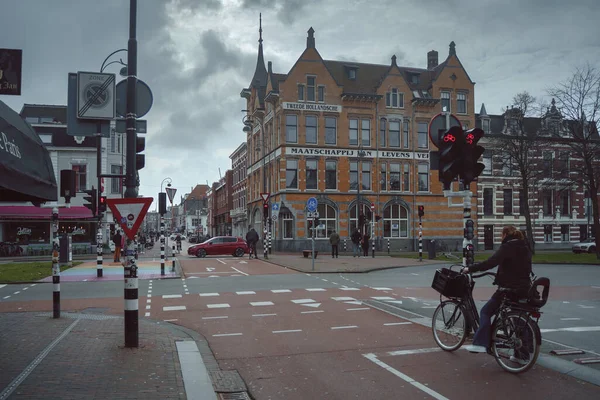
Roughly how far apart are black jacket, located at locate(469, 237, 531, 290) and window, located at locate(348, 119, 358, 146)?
3883 centimetres

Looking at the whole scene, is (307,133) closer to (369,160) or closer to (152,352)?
(369,160)

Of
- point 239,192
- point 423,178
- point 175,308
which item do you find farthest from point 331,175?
point 175,308

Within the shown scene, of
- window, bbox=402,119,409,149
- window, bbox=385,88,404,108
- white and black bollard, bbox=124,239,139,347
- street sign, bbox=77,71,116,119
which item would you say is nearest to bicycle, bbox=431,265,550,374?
white and black bollard, bbox=124,239,139,347

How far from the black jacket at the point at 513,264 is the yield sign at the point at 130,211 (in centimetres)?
488

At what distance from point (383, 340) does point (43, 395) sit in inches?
195

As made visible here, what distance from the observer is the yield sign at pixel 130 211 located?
767 cm

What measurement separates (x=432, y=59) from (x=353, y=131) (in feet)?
51.9

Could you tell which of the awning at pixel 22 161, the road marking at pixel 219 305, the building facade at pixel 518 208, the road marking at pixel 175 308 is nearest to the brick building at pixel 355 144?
the building facade at pixel 518 208

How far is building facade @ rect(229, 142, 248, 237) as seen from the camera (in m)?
62.2

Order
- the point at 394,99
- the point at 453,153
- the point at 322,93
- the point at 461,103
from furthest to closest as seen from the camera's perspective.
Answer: the point at 461,103, the point at 394,99, the point at 322,93, the point at 453,153

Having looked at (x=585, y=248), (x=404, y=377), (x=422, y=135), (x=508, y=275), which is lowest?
(x=585, y=248)

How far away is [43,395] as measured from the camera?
17.1 feet

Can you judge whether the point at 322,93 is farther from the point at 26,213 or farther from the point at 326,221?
the point at 26,213

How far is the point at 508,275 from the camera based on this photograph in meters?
6.58
